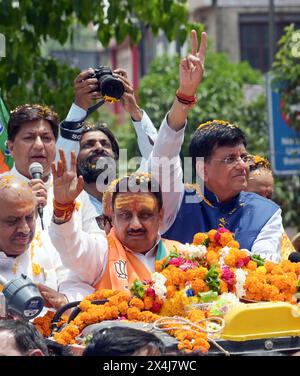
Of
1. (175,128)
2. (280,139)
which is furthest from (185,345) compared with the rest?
(280,139)

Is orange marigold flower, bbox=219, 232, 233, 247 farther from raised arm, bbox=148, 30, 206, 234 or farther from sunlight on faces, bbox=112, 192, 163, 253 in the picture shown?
raised arm, bbox=148, 30, 206, 234

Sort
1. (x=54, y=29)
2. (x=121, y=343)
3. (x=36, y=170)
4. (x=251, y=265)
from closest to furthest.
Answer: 1. (x=121, y=343)
2. (x=251, y=265)
3. (x=36, y=170)
4. (x=54, y=29)

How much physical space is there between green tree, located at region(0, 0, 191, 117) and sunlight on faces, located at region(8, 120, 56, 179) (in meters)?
2.37

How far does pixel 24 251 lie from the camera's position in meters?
5.04

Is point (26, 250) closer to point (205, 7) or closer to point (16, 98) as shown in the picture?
point (16, 98)

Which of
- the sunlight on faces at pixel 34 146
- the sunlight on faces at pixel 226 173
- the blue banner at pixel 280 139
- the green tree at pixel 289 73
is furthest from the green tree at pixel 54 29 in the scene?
the blue banner at pixel 280 139

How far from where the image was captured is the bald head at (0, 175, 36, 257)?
16.0 ft

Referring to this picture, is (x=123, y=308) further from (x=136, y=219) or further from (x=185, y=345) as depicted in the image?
(x=136, y=219)

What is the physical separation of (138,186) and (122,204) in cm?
12

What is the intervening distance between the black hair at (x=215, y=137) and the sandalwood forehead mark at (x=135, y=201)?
2.10 ft

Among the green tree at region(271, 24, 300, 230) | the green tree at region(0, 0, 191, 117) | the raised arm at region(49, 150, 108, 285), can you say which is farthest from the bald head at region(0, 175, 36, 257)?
the green tree at region(271, 24, 300, 230)

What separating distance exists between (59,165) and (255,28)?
1068 inches

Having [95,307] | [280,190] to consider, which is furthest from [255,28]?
[95,307]

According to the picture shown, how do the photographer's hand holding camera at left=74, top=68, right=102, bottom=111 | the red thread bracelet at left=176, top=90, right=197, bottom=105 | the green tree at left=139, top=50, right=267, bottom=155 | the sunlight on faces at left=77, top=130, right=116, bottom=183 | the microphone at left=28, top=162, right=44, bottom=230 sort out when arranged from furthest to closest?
the green tree at left=139, top=50, right=267, bottom=155
the sunlight on faces at left=77, top=130, right=116, bottom=183
the photographer's hand holding camera at left=74, top=68, right=102, bottom=111
the microphone at left=28, top=162, right=44, bottom=230
the red thread bracelet at left=176, top=90, right=197, bottom=105
